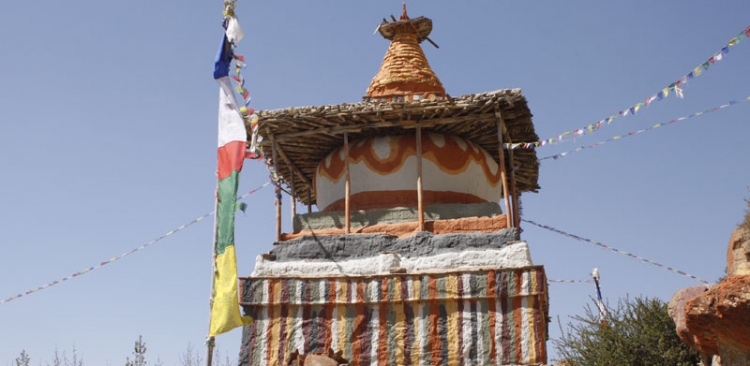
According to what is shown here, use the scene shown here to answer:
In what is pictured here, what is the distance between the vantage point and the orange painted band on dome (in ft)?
49.2

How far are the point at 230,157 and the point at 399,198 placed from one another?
13.6 ft

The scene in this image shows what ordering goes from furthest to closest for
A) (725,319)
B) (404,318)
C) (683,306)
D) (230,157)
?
(404,318) < (683,306) < (230,157) < (725,319)

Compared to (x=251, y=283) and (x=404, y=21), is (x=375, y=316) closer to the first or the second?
(x=251, y=283)

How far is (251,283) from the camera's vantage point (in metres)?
13.8

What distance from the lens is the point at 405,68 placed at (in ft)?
55.2

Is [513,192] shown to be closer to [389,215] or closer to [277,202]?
[389,215]

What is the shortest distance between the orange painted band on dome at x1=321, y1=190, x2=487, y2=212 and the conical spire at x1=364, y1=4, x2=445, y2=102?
1880 mm

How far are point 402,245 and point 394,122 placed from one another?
7.28ft

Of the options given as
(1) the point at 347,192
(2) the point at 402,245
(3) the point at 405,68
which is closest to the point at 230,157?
(1) the point at 347,192

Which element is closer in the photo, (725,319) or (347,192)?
(725,319)

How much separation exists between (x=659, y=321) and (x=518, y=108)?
179 inches

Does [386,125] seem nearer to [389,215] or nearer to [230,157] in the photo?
[389,215]

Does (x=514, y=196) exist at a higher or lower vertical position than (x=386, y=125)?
lower

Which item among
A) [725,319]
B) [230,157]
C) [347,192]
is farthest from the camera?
[347,192]
